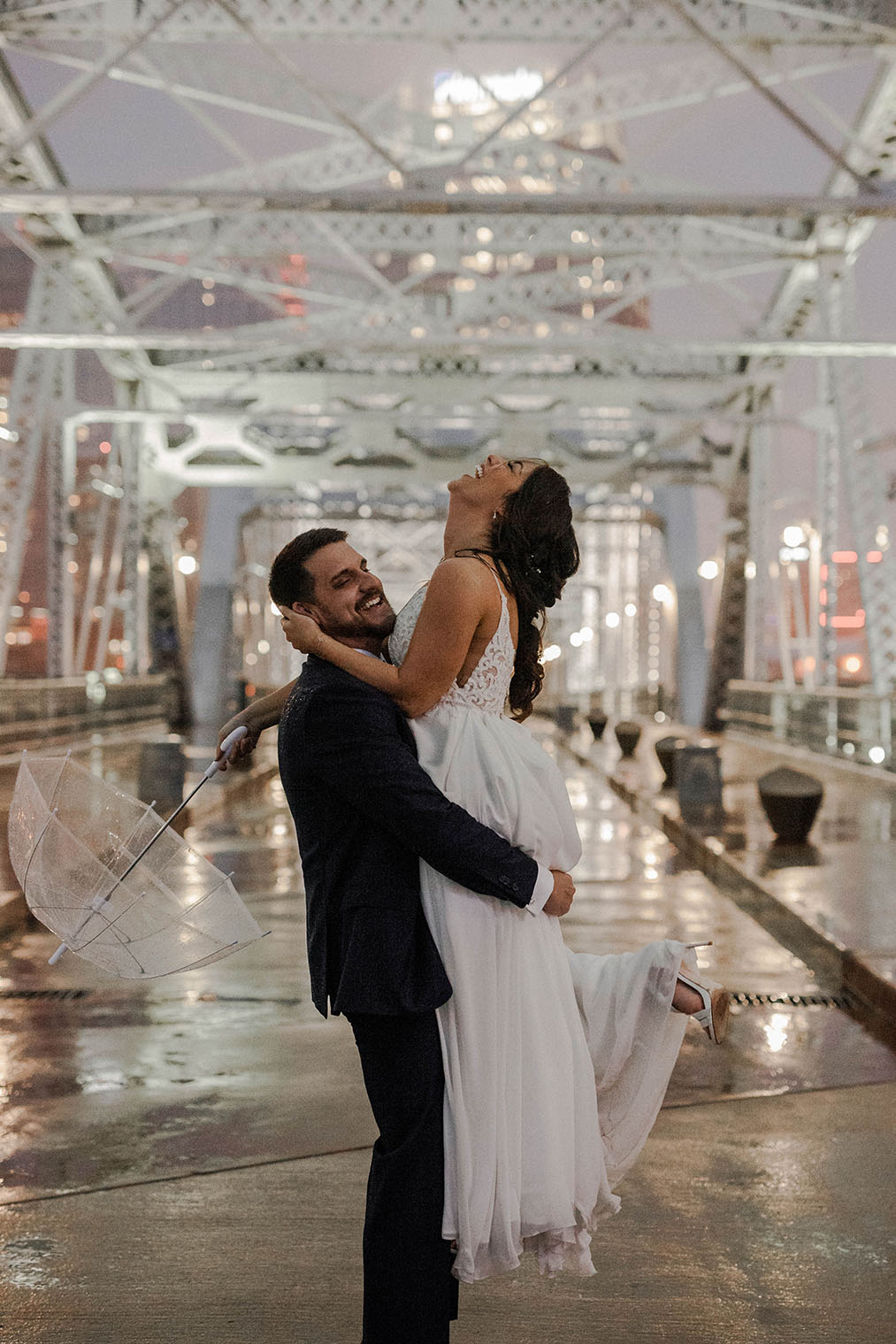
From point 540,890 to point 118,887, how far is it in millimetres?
975

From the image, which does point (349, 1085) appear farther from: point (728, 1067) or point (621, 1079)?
point (621, 1079)

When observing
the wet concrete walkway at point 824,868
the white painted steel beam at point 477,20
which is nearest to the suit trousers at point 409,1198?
the wet concrete walkway at point 824,868

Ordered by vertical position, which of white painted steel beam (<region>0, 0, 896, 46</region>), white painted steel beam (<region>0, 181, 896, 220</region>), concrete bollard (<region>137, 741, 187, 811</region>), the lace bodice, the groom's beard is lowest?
concrete bollard (<region>137, 741, 187, 811</region>)

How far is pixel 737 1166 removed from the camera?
4.71 metres

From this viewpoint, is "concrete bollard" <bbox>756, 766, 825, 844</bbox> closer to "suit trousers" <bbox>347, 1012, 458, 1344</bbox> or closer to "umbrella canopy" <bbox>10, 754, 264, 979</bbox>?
"umbrella canopy" <bbox>10, 754, 264, 979</bbox>

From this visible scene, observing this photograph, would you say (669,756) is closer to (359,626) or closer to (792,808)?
(792,808)

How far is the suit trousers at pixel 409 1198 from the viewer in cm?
293

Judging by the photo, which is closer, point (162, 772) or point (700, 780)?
point (162, 772)

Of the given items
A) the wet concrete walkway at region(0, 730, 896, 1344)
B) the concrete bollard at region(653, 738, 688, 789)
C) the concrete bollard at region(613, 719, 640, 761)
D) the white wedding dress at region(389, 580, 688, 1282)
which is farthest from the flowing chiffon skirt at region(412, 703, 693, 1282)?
the concrete bollard at region(613, 719, 640, 761)

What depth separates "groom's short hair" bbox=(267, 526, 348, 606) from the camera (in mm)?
3176

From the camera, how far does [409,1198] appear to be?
2930 mm

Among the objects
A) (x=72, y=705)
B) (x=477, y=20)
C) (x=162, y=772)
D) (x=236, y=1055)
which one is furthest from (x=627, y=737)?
(x=236, y=1055)

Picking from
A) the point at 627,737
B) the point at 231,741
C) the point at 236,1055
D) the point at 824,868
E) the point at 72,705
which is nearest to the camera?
the point at 231,741

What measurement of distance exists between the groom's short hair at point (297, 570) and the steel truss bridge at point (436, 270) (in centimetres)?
1257
